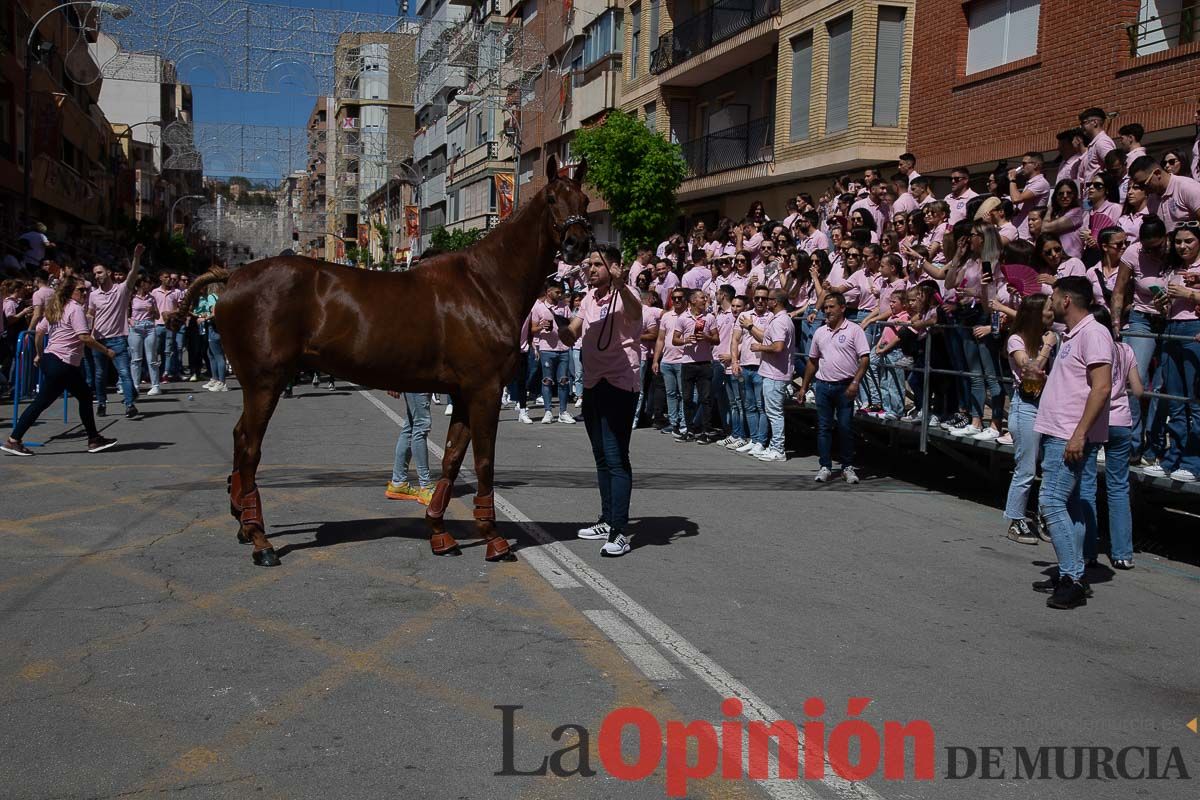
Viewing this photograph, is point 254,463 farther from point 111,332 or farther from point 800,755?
point 111,332

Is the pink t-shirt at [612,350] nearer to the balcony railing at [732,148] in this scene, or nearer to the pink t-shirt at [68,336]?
the pink t-shirt at [68,336]

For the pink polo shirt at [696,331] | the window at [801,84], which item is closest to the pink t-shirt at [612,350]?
the pink polo shirt at [696,331]

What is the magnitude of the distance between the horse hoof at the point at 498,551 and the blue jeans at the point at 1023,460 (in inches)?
167

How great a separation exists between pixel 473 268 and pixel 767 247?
10.8m

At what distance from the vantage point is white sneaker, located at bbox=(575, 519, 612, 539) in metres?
8.73

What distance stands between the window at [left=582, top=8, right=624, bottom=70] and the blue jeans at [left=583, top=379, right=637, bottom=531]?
3333cm

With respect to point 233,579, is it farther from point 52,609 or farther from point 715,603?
point 715,603

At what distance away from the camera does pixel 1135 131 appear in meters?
11.9

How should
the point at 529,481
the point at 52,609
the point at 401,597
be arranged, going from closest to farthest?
1. the point at 52,609
2. the point at 401,597
3. the point at 529,481

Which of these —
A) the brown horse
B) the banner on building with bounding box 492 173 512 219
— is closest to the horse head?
the brown horse

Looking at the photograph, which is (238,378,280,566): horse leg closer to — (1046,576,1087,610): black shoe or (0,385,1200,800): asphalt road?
(0,385,1200,800): asphalt road

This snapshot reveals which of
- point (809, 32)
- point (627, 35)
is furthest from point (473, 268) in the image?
point (627, 35)

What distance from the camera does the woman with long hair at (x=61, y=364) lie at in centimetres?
→ 1295

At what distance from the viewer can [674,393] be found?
17.1 metres
